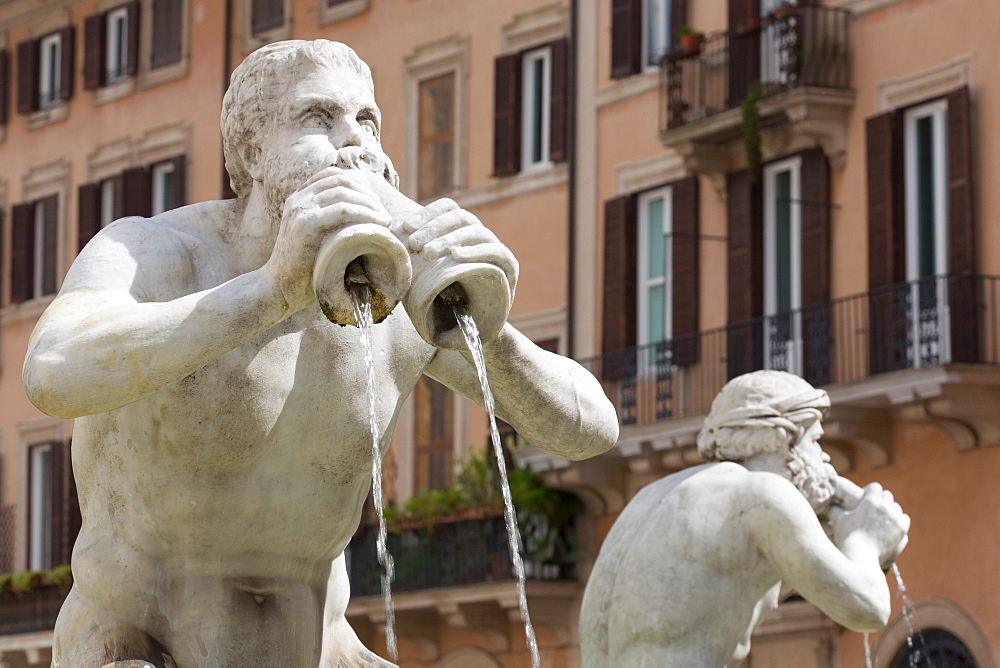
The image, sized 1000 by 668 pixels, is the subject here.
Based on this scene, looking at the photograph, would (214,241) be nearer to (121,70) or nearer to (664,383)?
(664,383)

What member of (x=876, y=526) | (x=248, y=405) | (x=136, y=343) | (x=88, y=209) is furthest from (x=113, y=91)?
(x=136, y=343)

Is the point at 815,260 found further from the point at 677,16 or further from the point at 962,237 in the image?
the point at 677,16

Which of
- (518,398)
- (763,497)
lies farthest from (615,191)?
(518,398)

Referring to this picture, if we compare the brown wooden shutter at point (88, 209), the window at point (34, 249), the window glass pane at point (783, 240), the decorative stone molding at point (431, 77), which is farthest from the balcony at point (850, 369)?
the window at point (34, 249)

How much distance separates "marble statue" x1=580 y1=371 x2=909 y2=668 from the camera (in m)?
6.68

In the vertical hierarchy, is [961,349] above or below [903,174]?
below

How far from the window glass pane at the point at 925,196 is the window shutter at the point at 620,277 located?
4.85 meters

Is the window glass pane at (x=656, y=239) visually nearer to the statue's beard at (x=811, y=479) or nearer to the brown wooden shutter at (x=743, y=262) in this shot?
the brown wooden shutter at (x=743, y=262)

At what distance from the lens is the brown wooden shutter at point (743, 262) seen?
25.6 metres

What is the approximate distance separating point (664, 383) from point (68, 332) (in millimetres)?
22980

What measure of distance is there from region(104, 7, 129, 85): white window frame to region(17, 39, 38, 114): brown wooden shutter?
1.55 meters

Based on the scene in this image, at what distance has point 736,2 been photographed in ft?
87.0

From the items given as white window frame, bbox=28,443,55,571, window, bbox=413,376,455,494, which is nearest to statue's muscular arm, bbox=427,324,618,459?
window, bbox=413,376,455,494

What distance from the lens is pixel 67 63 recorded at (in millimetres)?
38156
